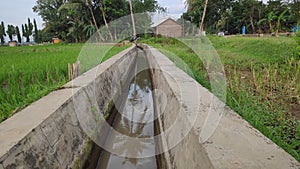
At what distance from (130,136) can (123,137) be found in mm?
82

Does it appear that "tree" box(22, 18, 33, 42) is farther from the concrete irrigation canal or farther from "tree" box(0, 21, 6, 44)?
the concrete irrigation canal

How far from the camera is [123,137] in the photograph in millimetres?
2482

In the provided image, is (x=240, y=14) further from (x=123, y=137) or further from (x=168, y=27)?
(x=123, y=137)

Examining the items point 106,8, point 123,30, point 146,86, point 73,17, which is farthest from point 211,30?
point 146,86

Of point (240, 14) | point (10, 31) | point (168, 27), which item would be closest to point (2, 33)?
point (10, 31)

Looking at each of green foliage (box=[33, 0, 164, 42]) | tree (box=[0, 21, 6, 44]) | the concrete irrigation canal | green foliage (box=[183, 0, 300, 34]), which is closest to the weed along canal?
the concrete irrigation canal

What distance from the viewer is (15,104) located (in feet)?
6.09

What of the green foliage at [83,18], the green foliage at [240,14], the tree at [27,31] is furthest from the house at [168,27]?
the tree at [27,31]

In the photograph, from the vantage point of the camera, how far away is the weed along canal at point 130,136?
77.8 inches

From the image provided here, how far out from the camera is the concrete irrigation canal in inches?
37.2

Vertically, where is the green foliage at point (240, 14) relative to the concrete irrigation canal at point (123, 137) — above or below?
above

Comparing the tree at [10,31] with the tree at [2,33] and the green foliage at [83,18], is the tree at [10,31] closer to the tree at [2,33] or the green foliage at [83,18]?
the tree at [2,33]

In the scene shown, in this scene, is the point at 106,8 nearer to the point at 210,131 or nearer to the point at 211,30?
the point at 211,30

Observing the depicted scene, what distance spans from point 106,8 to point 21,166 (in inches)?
764
